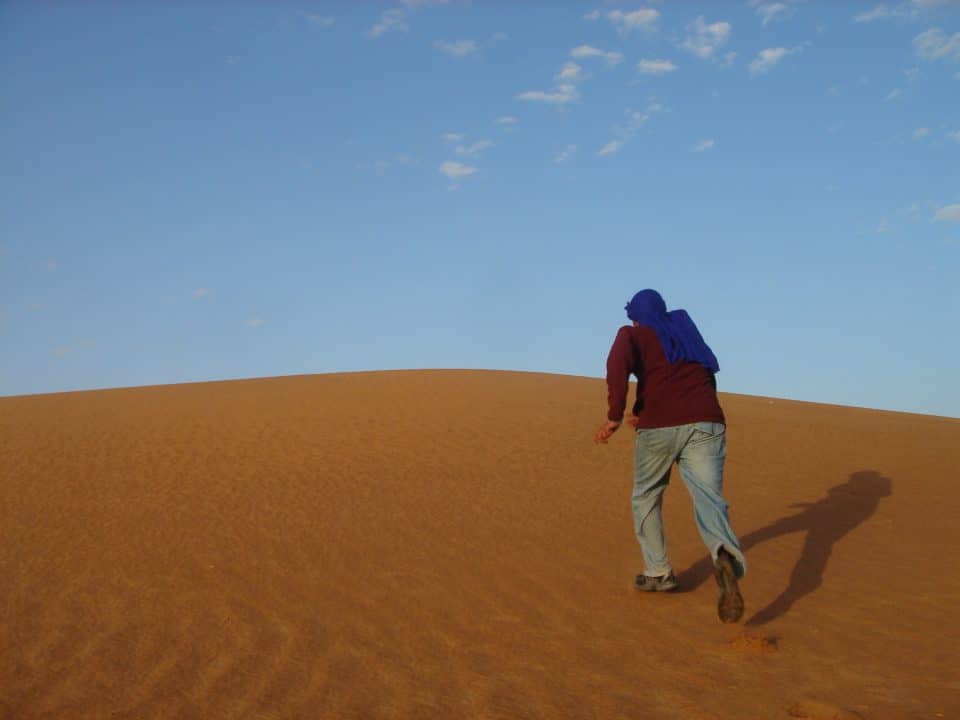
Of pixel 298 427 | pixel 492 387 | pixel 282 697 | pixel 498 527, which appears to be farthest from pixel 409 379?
pixel 282 697

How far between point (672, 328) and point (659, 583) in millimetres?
1817

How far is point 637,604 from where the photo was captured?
18.9 feet

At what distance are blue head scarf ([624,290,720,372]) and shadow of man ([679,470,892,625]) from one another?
169 cm

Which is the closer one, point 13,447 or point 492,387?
point 13,447

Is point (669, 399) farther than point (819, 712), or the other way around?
point (669, 399)

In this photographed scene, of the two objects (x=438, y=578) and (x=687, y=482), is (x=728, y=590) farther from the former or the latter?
(x=438, y=578)

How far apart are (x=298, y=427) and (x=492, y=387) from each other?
6.17 metres

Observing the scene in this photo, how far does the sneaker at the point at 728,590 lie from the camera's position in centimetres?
480

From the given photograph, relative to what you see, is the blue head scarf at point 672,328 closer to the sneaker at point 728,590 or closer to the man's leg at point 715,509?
the man's leg at point 715,509

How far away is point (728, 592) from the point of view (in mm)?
4809

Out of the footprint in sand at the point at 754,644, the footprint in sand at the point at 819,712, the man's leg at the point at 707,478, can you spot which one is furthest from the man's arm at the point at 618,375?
the footprint in sand at the point at 819,712

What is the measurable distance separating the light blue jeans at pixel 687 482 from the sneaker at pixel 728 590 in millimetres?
44

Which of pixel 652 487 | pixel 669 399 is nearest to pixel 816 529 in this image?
pixel 652 487

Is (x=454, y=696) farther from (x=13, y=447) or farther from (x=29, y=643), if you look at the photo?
(x=13, y=447)
